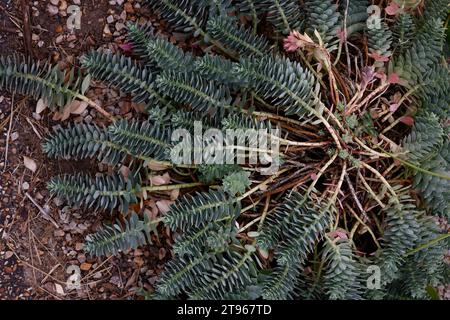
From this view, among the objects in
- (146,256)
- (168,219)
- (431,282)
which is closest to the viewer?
(168,219)

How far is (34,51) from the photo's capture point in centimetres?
198

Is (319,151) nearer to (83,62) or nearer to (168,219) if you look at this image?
(168,219)

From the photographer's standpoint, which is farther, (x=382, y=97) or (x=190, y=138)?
(x=382, y=97)

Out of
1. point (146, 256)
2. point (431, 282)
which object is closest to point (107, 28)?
point (146, 256)

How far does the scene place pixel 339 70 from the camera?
6.47 feet

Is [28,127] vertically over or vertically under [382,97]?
under

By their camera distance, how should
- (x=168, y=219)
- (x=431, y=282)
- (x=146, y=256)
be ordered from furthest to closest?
(x=146, y=256)
(x=431, y=282)
(x=168, y=219)

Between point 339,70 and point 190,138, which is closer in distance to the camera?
point 190,138

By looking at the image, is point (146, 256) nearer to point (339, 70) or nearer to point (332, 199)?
point (332, 199)

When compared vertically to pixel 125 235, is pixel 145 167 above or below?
above

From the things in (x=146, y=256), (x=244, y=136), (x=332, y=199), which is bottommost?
(x=146, y=256)

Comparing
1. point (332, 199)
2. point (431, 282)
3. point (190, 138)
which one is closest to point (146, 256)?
point (190, 138)

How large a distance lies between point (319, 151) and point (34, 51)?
3.40 ft

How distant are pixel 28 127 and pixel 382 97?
1.22 metres
